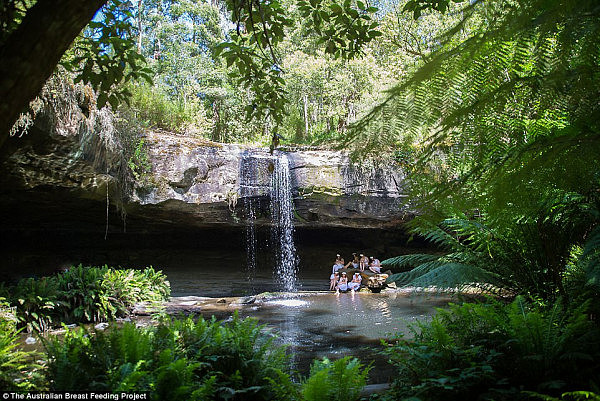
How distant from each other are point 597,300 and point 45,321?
7234 millimetres

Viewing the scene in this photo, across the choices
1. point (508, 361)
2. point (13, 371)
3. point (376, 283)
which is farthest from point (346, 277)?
point (13, 371)

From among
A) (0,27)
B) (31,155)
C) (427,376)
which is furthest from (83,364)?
(31,155)

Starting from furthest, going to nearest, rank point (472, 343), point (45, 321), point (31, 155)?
point (31, 155)
point (45, 321)
point (472, 343)

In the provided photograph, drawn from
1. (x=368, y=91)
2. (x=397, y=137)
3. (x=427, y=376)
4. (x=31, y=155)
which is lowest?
(x=427, y=376)

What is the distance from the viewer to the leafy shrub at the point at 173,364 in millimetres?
2191

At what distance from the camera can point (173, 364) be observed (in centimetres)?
224

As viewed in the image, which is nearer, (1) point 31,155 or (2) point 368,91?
(1) point 31,155

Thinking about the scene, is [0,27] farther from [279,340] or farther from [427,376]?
[279,340]

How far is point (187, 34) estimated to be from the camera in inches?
961

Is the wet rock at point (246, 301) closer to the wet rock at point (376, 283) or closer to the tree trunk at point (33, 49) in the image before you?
the wet rock at point (376, 283)

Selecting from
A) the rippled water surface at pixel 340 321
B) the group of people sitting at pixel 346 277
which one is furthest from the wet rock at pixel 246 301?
the group of people sitting at pixel 346 277

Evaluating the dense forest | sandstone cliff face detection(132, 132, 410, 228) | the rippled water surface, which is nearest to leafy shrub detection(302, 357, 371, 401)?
the dense forest

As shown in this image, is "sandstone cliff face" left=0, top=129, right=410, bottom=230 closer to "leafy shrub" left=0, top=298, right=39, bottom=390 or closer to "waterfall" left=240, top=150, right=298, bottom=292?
"waterfall" left=240, top=150, right=298, bottom=292

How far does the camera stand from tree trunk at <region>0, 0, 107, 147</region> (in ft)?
4.58
